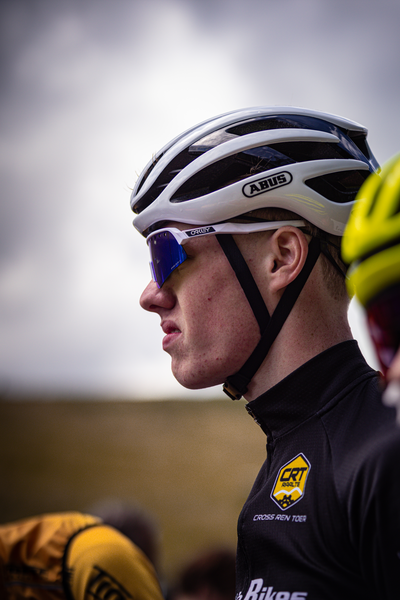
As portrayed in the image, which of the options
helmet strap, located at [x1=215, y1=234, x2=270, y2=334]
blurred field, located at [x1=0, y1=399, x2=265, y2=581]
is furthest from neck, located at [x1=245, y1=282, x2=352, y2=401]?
blurred field, located at [x1=0, y1=399, x2=265, y2=581]

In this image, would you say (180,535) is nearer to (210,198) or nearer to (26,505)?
(26,505)

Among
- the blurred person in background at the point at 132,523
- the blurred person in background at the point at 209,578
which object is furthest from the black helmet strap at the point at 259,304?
the blurred person in background at the point at 209,578

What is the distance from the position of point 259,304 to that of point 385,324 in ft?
3.71

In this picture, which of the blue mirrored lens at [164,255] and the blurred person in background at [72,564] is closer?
the blue mirrored lens at [164,255]

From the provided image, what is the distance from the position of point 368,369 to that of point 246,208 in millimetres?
887

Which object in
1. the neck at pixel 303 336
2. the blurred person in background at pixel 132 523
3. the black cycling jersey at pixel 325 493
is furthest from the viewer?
the blurred person in background at pixel 132 523

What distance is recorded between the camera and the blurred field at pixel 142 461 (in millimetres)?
28438

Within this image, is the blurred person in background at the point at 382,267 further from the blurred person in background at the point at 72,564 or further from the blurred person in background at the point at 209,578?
the blurred person in background at the point at 209,578

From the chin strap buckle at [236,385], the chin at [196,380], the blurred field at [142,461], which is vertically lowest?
the blurred field at [142,461]

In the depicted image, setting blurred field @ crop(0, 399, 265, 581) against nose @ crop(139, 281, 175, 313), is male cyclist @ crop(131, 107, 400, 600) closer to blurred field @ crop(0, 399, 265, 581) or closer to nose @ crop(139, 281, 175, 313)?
nose @ crop(139, 281, 175, 313)

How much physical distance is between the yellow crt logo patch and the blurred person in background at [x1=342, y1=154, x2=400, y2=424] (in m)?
0.77

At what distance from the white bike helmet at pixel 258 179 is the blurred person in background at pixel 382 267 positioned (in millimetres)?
1021

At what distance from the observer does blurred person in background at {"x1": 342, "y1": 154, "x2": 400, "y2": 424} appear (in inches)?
39.1

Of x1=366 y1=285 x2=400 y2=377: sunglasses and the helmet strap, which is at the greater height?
the helmet strap
